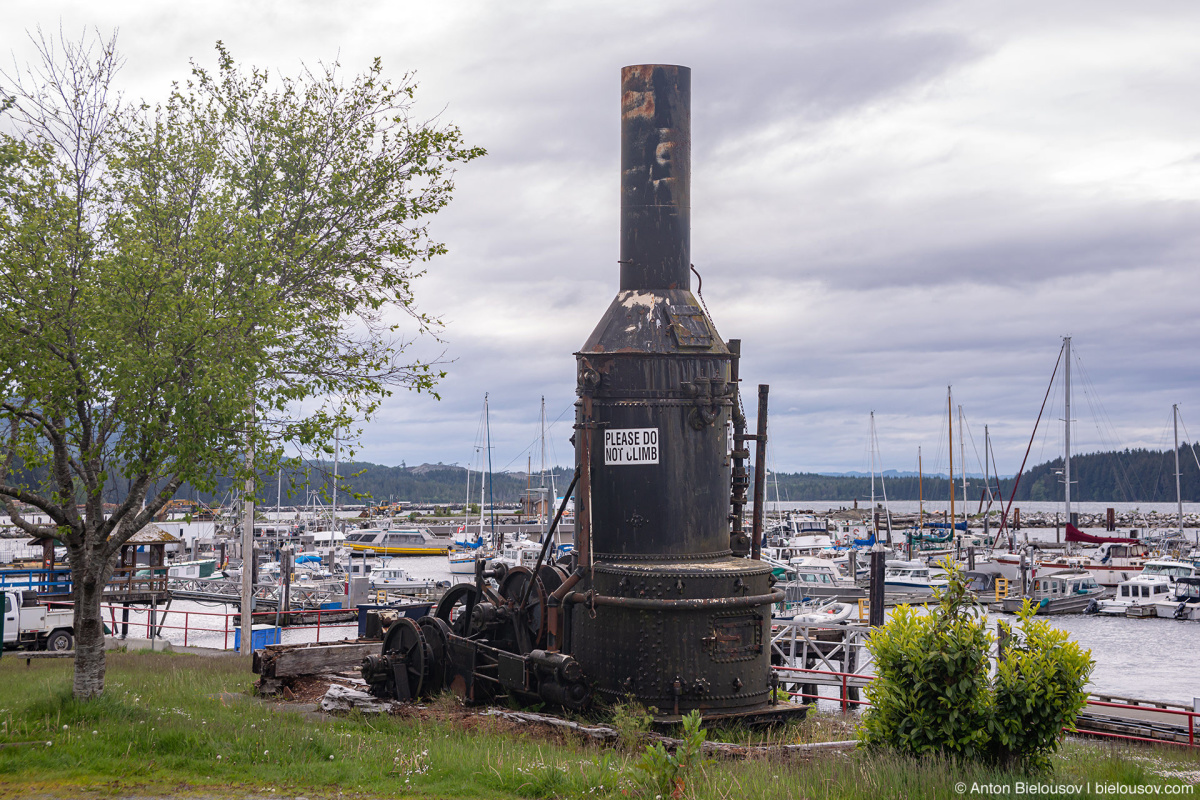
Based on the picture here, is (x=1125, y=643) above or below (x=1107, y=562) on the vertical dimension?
below

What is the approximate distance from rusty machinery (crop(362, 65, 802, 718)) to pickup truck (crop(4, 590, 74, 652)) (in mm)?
16788

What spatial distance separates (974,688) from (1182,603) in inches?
2327

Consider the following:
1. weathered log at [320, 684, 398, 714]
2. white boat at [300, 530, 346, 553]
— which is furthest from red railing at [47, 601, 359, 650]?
white boat at [300, 530, 346, 553]

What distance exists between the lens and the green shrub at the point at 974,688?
28.8ft

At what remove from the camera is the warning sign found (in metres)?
13.8

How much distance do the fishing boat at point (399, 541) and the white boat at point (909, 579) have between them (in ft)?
179

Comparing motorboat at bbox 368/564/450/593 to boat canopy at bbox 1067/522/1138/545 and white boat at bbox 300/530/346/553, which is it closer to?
white boat at bbox 300/530/346/553

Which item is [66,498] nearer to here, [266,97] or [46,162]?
[46,162]

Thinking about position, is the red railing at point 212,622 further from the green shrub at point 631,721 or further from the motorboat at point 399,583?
the green shrub at point 631,721

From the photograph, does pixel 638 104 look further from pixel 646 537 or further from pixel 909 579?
pixel 909 579

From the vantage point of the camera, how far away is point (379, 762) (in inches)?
418

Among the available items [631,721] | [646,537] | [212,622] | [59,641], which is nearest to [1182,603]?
[646,537]

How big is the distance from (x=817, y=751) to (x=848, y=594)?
47.2m

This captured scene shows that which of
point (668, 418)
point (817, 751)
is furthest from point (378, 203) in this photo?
point (817, 751)
